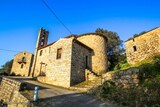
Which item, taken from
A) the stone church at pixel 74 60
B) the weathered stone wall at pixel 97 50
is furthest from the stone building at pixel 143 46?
the stone church at pixel 74 60

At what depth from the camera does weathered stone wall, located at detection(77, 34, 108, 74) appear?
66.8 feet

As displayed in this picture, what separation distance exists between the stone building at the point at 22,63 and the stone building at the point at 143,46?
91.1 feet

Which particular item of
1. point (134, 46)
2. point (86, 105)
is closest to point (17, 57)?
point (134, 46)

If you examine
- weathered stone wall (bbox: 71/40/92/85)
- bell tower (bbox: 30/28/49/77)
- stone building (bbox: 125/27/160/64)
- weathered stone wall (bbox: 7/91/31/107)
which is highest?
bell tower (bbox: 30/28/49/77)

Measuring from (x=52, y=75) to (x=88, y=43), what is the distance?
26.6 ft

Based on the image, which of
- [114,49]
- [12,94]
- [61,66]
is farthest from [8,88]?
[114,49]

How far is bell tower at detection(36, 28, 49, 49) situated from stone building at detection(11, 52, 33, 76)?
24.3ft

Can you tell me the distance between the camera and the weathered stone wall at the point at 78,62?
15.2 metres

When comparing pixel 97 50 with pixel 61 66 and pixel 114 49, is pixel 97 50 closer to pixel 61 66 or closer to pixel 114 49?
pixel 61 66

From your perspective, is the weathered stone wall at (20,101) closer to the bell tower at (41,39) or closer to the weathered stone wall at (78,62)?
the weathered stone wall at (78,62)

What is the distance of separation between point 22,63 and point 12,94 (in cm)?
3076

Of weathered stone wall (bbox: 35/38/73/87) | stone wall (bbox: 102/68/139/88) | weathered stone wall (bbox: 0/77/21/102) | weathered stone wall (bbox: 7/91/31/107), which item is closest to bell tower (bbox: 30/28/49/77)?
weathered stone wall (bbox: 35/38/73/87)

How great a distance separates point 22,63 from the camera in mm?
39844

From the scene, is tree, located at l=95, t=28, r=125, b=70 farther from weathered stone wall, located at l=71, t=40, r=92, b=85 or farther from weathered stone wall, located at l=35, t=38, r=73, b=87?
weathered stone wall, located at l=35, t=38, r=73, b=87
